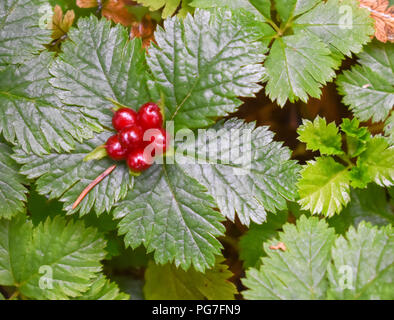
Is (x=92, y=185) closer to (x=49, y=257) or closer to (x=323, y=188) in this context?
(x=49, y=257)

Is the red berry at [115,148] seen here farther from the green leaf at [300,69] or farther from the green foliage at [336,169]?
the green foliage at [336,169]

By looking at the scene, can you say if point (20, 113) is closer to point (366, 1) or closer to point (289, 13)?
point (289, 13)

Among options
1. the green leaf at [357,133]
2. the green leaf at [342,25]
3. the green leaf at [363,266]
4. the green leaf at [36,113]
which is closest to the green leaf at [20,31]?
the green leaf at [36,113]

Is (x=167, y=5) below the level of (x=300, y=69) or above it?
above

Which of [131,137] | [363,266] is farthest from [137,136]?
[363,266]

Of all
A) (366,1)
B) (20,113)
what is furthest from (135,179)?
(366,1)
